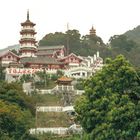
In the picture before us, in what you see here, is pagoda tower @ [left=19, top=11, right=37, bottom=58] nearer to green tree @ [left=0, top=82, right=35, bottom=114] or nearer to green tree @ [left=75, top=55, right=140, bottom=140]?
green tree @ [left=0, top=82, right=35, bottom=114]

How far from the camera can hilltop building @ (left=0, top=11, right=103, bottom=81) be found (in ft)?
212

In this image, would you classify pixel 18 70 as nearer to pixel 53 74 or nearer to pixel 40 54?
pixel 53 74

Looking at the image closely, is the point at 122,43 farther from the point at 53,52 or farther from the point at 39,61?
the point at 39,61

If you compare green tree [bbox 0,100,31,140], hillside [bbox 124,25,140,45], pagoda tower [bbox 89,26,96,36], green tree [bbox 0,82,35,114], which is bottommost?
green tree [bbox 0,100,31,140]

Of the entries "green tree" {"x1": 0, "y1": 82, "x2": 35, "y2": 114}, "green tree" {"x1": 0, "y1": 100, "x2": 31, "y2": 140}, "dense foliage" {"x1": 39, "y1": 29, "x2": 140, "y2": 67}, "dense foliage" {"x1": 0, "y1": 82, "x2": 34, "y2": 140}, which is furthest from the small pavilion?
"dense foliage" {"x1": 39, "y1": 29, "x2": 140, "y2": 67}

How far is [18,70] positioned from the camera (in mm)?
63000

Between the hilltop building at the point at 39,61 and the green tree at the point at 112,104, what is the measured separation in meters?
30.3

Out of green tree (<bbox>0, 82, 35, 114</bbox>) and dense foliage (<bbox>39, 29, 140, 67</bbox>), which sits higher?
dense foliage (<bbox>39, 29, 140, 67</bbox>)

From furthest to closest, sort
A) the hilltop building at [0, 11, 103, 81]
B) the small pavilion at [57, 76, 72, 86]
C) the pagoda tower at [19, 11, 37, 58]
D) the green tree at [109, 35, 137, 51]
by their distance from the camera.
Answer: the green tree at [109, 35, 137, 51] < the pagoda tower at [19, 11, 37, 58] < the hilltop building at [0, 11, 103, 81] < the small pavilion at [57, 76, 72, 86]

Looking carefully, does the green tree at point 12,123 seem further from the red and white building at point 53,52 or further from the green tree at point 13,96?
the red and white building at point 53,52

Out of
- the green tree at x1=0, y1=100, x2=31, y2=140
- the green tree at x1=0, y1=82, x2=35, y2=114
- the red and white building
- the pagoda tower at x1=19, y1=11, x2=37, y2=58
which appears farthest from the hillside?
the green tree at x1=0, y1=100, x2=31, y2=140

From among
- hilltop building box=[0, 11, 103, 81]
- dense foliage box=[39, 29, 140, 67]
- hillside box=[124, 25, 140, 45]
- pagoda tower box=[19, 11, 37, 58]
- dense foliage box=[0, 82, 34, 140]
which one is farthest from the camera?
hillside box=[124, 25, 140, 45]

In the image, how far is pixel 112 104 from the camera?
99.9ft

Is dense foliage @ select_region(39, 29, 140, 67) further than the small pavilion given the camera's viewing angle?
Yes
